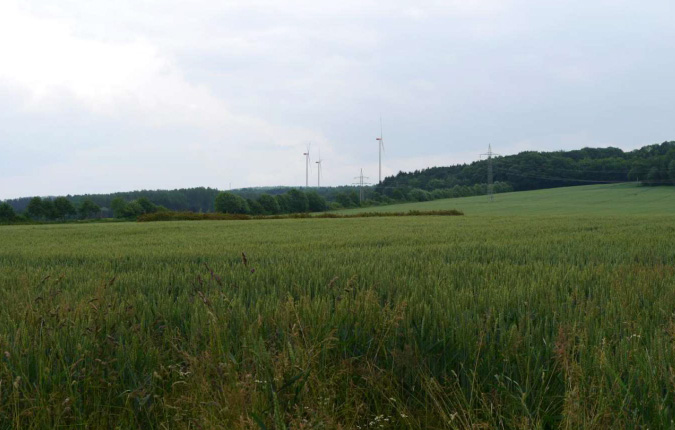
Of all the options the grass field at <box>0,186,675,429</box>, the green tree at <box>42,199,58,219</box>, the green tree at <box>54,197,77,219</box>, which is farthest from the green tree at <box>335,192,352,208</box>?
the grass field at <box>0,186,675,429</box>

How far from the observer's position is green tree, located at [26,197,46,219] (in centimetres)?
9031

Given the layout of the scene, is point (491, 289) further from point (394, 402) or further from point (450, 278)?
point (394, 402)

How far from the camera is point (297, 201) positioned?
318ft

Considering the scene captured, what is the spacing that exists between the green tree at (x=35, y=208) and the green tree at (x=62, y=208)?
2.44m

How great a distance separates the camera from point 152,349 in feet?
8.25

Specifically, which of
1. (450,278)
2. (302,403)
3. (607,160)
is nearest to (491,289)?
(450,278)

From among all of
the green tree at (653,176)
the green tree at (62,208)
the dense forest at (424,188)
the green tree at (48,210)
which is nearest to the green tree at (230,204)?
the dense forest at (424,188)

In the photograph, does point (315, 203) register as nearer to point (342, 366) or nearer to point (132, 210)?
point (132, 210)

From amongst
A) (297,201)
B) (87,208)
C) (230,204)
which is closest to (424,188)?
(297,201)

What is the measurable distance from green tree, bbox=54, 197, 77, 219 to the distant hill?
69944mm

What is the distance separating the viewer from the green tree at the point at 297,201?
95.4m

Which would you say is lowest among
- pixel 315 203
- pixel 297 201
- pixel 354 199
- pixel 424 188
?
pixel 315 203

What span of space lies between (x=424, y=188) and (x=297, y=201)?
1761 inches

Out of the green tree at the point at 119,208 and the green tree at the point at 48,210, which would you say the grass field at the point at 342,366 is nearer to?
the green tree at the point at 119,208
